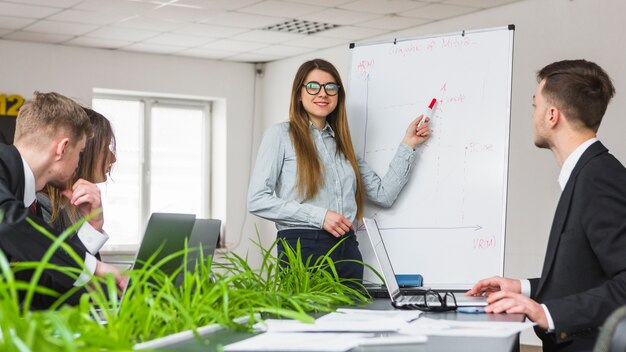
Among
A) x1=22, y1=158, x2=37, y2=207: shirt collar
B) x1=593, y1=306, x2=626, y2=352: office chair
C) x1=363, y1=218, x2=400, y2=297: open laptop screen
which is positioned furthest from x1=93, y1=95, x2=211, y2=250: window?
x1=593, y1=306, x2=626, y2=352: office chair

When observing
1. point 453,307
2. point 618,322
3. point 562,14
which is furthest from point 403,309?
point 562,14

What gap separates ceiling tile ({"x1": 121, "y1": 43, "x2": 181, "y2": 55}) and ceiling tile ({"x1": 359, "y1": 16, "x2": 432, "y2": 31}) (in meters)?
2.27

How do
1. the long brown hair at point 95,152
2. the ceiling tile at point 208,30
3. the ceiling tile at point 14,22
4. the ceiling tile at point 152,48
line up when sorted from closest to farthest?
the long brown hair at point 95,152 < the ceiling tile at point 14,22 < the ceiling tile at point 208,30 < the ceiling tile at point 152,48

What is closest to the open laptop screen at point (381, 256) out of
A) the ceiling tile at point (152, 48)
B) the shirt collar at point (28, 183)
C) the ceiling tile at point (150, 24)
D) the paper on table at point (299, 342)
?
the paper on table at point (299, 342)

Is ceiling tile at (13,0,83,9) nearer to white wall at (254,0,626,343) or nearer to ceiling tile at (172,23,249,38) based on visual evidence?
ceiling tile at (172,23,249,38)

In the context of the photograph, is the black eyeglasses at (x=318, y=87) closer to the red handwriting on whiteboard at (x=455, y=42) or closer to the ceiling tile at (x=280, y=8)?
the red handwriting on whiteboard at (x=455, y=42)

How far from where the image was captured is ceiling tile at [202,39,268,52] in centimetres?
889

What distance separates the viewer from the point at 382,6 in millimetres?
7258

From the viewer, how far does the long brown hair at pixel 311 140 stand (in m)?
3.43

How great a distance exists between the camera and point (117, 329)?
1.50m

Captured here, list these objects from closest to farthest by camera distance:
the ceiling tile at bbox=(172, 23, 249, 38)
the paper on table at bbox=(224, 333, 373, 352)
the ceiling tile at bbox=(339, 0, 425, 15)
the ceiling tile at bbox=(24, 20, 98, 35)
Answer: the paper on table at bbox=(224, 333, 373, 352)
the ceiling tile at bbox=(339, 0, 425, 15)
the ceiling tile at bbox=(24, 20, 98, 35)
the ceiling tile at bbox=(172, 23, 249, 38)

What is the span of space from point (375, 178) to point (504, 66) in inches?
27.1

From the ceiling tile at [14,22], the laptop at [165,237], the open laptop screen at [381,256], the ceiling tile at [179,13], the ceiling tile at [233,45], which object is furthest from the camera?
the ceiling tile at [233,45]

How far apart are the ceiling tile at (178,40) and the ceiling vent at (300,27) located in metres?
0.83
